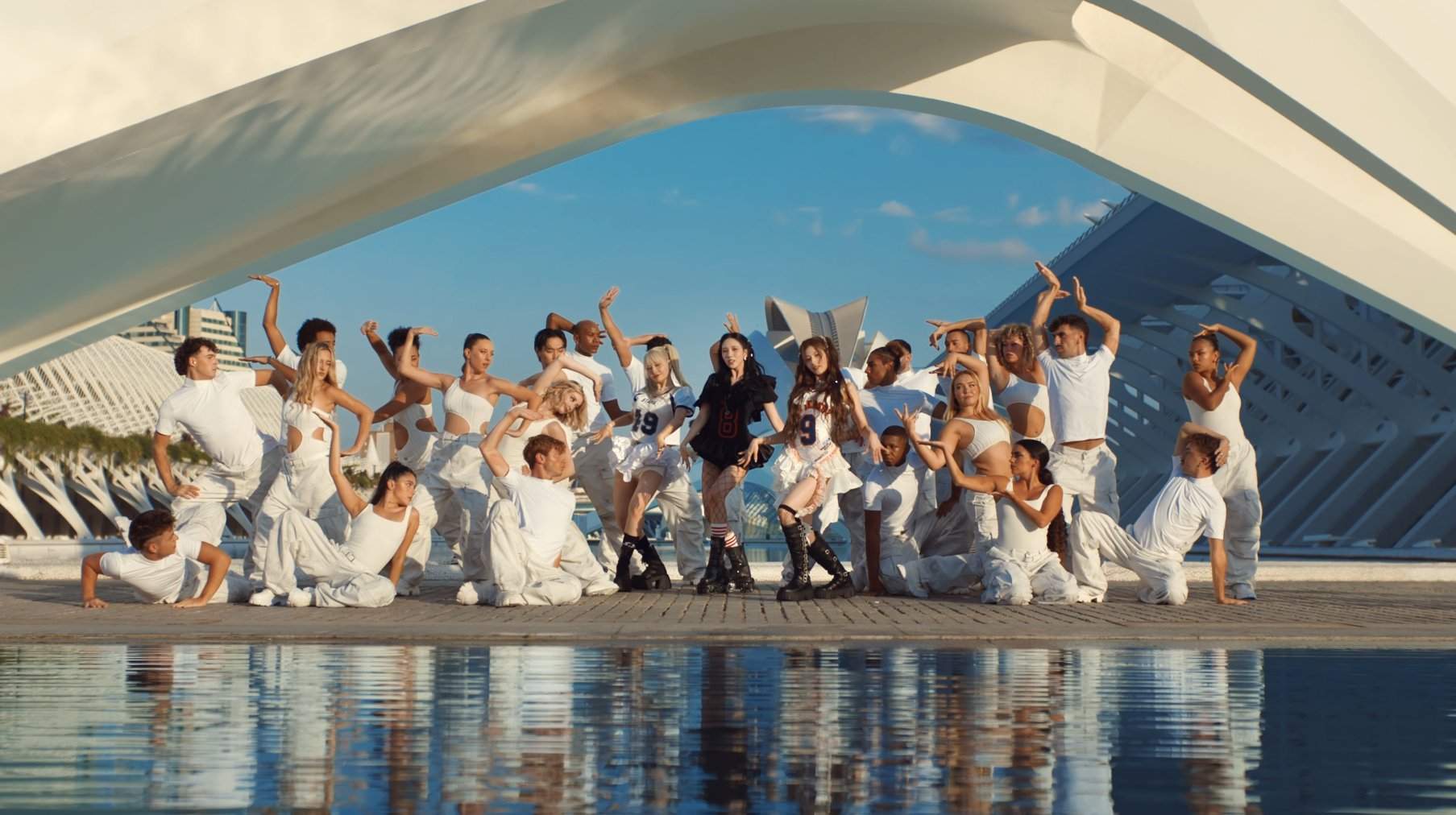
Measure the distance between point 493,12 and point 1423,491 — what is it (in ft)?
80.7

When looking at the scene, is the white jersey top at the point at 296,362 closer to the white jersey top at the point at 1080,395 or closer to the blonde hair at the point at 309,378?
the blonde hair at the point at 309,378

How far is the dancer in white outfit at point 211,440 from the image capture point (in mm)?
11703

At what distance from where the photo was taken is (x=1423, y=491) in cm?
3097

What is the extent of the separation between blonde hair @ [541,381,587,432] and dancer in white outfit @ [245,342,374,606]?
1274 mm

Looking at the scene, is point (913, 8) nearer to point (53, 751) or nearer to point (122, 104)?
point (122, 104)

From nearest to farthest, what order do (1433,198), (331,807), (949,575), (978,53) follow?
1. (331,807)
2. (949,575)
3. (1433,198)
4. (978,53)

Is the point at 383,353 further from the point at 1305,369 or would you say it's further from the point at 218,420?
the point at 1305,369

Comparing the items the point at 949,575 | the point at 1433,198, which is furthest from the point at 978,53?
the point at 949,575

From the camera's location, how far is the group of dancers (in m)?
11.3

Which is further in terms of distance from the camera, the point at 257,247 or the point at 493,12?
the point at 257,247

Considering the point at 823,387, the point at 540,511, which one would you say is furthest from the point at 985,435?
the point at 540,511

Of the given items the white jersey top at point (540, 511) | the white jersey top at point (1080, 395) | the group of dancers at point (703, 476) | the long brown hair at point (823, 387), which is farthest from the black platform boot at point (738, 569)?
the white jersey top at point (1080, 395)

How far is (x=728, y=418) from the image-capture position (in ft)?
38.4

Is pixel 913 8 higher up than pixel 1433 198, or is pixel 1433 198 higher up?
pixel 913 8
